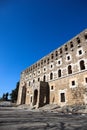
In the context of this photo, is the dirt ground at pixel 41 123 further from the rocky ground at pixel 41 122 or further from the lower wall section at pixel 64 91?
the lower wall section at pixel 64 91

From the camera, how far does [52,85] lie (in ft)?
86.7

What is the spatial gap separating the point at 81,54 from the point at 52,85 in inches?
363

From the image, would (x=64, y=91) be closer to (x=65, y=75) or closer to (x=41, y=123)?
(x=65, y=75)

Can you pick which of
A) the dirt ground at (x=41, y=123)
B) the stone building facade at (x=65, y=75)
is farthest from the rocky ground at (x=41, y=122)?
the stone building facade at (x=65, y=75)

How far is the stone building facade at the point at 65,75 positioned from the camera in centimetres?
2064

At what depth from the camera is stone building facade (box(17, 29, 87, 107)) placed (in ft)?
67.7

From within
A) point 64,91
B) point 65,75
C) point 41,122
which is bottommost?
point 41,122

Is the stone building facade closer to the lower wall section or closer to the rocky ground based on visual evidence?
the lower wall section

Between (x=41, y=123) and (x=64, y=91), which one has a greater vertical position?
(x=64, y=91)

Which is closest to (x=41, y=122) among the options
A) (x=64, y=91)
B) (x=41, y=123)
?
(x=41, y=123)

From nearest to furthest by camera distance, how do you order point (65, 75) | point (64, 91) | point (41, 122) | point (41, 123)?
1. point (41, 123)
2. point (41, 122)
3. point (64, 91)
4. point (65, 75)

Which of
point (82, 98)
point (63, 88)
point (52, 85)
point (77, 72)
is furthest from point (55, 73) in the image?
point (82, 98)

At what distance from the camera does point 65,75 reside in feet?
78.0

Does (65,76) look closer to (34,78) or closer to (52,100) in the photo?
(52,100)
